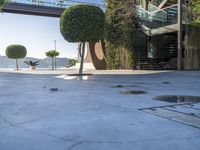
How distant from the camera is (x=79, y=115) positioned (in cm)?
385

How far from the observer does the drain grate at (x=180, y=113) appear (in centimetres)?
347

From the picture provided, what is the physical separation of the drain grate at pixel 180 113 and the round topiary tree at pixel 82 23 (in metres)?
8.31

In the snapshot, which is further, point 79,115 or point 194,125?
point 79,115

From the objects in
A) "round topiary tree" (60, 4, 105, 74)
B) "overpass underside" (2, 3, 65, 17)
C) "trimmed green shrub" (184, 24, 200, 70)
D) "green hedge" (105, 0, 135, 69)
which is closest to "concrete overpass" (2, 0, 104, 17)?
"overpass underside" (2, 3, 65, 17)

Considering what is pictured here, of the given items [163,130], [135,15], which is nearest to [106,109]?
[163,130]

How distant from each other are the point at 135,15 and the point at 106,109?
13838 millimetres

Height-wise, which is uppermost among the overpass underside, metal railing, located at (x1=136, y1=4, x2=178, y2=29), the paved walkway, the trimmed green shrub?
the overpass underside

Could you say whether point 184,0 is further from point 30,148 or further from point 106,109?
point 30,148

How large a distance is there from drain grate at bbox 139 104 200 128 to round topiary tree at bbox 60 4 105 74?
8.31 meters

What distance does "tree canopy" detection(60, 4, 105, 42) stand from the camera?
12234mm

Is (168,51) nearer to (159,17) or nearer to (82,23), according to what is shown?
(159,17)

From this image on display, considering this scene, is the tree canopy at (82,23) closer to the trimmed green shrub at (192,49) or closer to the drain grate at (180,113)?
the trimmed green shrub at (192,49)

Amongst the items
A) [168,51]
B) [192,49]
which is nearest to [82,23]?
[192,49]

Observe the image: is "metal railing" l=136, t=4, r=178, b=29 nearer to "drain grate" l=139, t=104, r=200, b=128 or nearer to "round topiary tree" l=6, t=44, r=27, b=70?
"drain grate" l=139, t=104, r=200, b=128
